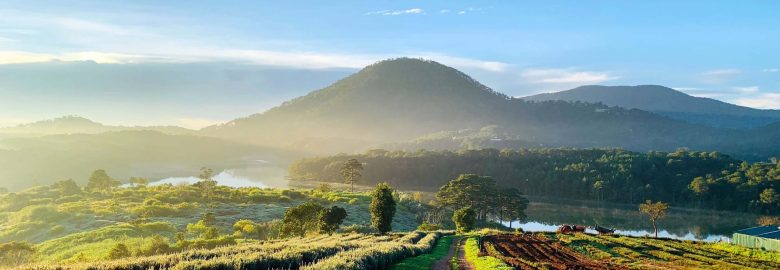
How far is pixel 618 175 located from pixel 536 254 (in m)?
128

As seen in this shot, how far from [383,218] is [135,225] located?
33.3m

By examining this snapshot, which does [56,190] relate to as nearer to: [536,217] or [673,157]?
[536,217]

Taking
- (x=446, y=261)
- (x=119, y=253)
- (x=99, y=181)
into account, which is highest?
(x=446, y=261)

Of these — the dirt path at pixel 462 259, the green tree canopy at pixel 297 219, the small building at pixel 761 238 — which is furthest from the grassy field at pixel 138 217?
the small building at pixel 761 238

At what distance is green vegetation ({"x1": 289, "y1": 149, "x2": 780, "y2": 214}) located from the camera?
13762 centimetres

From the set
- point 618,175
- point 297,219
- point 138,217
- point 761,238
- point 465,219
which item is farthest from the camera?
point 618,175

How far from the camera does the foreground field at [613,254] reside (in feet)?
133

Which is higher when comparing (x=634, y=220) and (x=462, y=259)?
(x=462, y=259)

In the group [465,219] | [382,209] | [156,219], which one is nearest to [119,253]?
[382,209]

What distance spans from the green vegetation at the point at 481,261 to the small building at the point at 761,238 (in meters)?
37.2

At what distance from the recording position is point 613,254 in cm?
4931

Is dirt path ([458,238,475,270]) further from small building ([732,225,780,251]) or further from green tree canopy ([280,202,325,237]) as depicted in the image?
small building ([732,225,780,251])

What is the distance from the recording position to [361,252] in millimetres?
27984

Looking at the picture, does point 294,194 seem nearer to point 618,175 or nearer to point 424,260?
point 424,260
